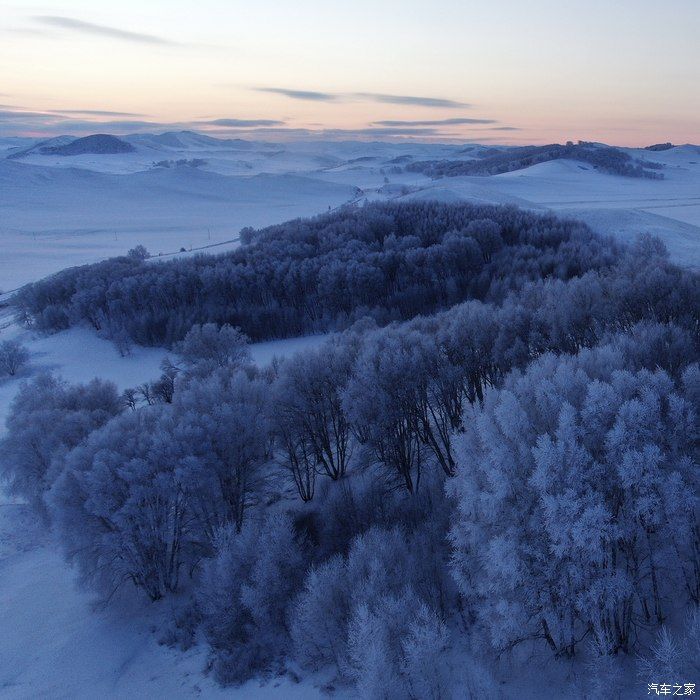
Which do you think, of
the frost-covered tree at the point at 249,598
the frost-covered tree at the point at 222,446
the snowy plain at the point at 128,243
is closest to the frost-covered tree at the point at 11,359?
the snowy plain at the point at 128,243

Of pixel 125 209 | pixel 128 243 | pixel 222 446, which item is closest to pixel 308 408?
pixel 222 446

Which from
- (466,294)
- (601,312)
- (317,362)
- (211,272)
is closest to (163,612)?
(317,362)

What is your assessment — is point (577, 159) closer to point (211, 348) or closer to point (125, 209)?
point (125, 209)

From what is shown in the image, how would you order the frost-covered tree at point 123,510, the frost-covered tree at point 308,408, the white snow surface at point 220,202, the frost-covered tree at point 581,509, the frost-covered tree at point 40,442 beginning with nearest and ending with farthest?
the frost-covered tree at point 581,509
the frost-covered tree at point 123,510
the frost-covered tree at point 308,408
the frost-covered tree at point 40,442
the white snow surface at point 220,202

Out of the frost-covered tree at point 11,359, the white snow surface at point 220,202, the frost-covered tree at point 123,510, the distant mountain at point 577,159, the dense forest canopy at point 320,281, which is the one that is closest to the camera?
the frost-covered tree at point 123,510

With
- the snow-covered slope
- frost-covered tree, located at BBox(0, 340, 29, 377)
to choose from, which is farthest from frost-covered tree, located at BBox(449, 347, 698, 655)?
the snow-covered slope

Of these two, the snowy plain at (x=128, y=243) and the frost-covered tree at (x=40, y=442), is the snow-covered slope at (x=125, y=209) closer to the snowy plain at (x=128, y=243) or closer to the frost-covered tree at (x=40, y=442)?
the snowy plain at (x=128, y=243)
